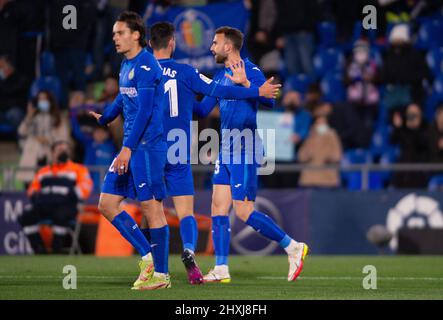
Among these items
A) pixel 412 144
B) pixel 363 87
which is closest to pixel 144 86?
pixel 412 144

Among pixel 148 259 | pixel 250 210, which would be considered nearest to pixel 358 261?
pixel 250 210

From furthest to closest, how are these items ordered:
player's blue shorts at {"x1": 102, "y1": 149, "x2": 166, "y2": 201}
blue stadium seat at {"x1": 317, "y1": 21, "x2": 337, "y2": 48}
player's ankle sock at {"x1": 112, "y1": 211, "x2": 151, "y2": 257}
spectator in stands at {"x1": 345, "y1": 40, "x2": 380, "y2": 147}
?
blue stadium seat at {"x1": 317, "y1": 21, "x2": 337, "y2": 48}
spectator in stands at {"x1": 345, "y1": 40, "x2": 380, "y2": 147}
player's ankle sock at {"x1": 112, "y1": 211, "x2": 151, "y2": 257}
player's blue shorts at {"x1": 102, "y1": 149, "x2": 166, "y2": 201}

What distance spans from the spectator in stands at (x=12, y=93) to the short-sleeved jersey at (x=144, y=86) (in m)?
9.63

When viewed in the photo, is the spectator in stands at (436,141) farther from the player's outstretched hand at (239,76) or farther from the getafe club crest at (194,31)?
the player's outstretched hand at (239,76)

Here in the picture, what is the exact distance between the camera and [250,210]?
11.2m

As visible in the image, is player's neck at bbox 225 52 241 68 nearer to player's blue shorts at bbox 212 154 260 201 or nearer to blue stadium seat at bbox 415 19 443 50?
player's blue shorts at bbox 212 154 260 201

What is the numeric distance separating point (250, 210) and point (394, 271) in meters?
2.48

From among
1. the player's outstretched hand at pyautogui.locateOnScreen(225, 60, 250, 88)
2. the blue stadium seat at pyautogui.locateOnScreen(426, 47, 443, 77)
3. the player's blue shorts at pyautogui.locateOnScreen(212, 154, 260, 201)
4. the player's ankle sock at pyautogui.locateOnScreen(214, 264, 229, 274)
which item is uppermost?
the blue stadium seat at pyautogui.locateOnScreen(426, 47, 443, 77)

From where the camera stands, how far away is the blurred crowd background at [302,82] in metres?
18.2

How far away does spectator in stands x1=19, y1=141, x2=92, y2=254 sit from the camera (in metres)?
17.0

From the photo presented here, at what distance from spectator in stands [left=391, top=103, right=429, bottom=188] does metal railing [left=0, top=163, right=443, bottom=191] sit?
205 millimetres

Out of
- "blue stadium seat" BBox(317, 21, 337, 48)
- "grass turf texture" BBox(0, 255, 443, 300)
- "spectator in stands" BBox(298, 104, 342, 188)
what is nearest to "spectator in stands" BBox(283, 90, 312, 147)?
"spectator in stands" BBox(298, 104, 342, 188)

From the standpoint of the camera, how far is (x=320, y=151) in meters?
18.1

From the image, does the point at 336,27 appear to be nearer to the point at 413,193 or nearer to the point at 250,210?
the point at 413,193
